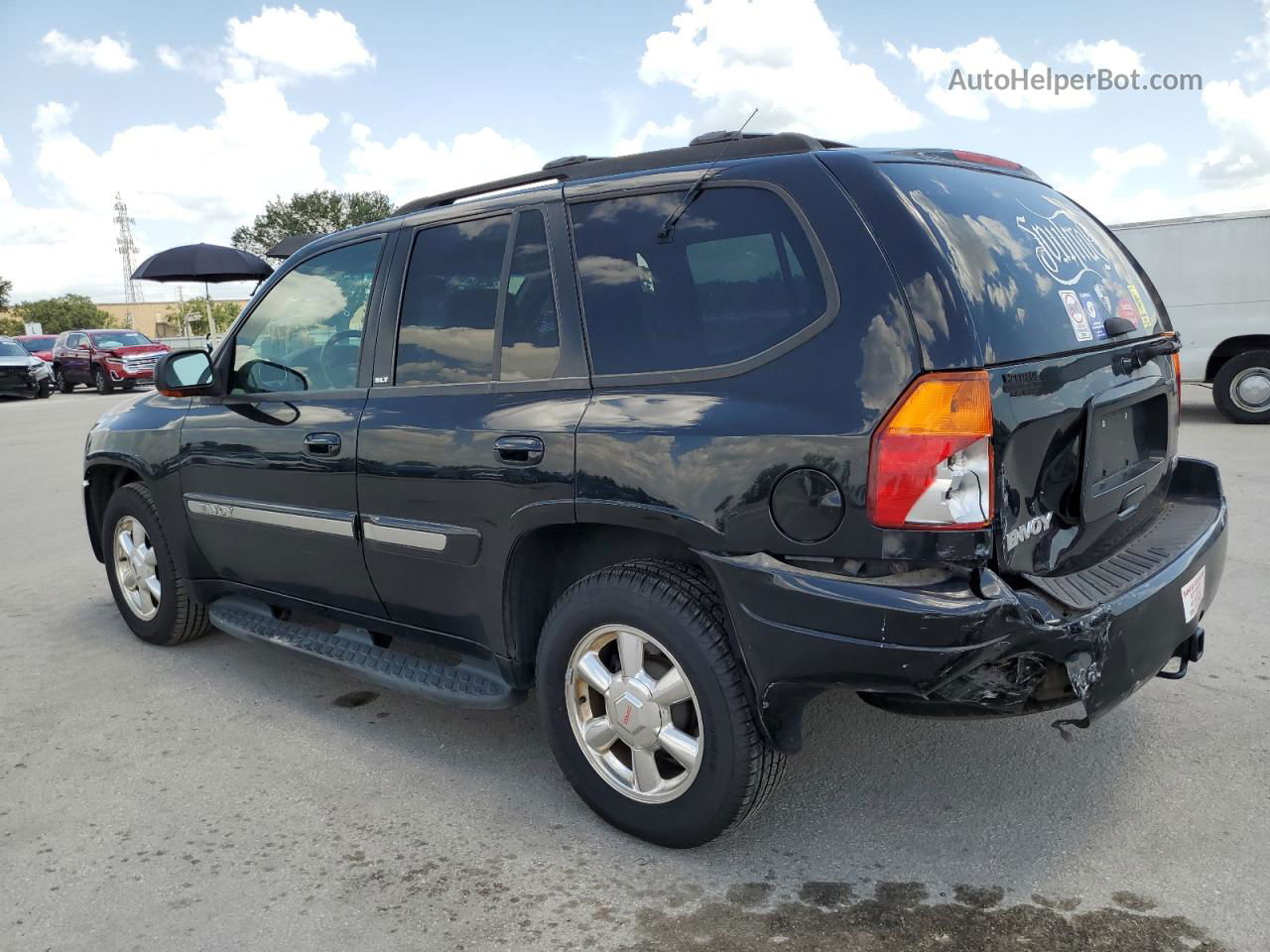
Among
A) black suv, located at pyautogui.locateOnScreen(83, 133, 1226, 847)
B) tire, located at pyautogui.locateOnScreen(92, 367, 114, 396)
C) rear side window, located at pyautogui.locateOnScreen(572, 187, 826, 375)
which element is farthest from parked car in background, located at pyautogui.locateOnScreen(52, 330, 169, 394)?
rear side window, located at pyautogui.locateOnScreen(572, 187, 826, 375)

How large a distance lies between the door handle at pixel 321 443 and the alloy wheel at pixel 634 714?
48.3 inches

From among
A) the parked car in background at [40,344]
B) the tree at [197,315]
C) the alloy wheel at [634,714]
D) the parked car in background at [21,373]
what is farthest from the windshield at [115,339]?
the tree at [197,315]

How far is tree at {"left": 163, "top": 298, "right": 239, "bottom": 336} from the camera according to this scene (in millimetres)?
81694

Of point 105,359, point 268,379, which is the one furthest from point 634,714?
point 105,359

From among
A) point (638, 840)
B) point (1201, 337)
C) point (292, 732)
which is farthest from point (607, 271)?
point (1201, 337)

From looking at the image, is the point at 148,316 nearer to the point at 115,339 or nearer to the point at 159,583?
the point at 115,339

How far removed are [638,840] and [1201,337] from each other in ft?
34.4

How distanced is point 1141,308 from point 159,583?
4.12m

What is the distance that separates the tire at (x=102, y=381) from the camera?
1001 inches

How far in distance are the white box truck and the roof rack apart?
956 centimetres

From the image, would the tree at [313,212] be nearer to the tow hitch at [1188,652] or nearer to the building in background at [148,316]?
the building in background at [148,316]

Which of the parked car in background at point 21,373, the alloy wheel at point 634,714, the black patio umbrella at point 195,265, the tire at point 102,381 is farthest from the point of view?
the tire at point 102,381

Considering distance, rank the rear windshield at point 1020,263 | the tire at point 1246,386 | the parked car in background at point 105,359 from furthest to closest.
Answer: the parked car in background at point 105,359
the tire at point 1246,386
the rear windshield at point 1020,263

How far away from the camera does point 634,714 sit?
9.11ft
